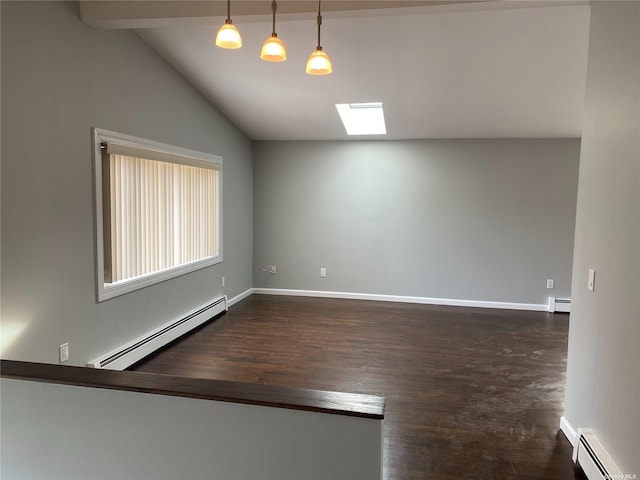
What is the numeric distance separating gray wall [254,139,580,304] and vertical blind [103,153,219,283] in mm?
1344

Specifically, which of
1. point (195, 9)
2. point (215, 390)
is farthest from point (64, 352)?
point (195, 9)

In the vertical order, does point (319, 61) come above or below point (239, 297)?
above

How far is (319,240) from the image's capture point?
20.0 feet

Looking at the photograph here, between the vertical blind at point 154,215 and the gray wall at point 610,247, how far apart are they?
3.22 meters

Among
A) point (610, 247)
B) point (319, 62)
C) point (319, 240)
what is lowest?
point (319, 240)

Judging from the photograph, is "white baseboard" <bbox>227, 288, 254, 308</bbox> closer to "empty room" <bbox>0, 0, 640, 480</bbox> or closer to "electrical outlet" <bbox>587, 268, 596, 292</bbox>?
"empty room" <bbox>0, 0, 640, 480</bbox>

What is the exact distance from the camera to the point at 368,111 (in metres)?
5.45

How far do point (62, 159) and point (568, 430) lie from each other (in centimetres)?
360

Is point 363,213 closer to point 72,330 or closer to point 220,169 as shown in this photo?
point 220,169

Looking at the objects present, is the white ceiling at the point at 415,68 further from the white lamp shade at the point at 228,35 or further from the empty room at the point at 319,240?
the white lamp shade at the point at 228,35

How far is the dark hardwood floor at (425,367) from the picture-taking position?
2.43 m

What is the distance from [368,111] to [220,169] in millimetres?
1990

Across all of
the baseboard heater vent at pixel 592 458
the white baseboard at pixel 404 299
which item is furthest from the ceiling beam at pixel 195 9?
the white baseboard at pixel 404 299

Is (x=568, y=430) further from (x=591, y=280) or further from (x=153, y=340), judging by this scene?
(x=153, y=340)
